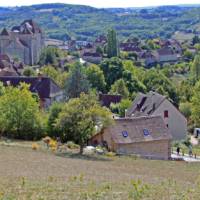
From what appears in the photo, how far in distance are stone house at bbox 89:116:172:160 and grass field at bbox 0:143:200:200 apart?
517cm

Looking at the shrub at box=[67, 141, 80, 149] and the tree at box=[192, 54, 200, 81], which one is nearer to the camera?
the shrub at box=[67, 141, 80, 149]

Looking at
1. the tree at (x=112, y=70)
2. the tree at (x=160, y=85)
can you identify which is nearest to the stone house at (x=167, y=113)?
the tree at (x=160, y=85)

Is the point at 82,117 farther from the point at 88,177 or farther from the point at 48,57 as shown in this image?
the point at 48,57

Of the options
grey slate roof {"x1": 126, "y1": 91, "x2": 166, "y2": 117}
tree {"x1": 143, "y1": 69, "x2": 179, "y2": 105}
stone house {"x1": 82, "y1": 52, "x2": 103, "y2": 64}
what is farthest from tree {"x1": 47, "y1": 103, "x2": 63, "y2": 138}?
stone house {"x1": 82, "y1": 52, "x2": 103, "y2": 64}

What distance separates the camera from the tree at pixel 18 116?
128ft

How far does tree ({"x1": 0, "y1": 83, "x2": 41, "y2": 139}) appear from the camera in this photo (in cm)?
3909

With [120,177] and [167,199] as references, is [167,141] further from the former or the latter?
[167,199]

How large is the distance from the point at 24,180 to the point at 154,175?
7.03 m

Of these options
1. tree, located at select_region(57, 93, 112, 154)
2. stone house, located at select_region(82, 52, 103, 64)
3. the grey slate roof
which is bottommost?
stone house, located at select_region(82, 52, 103, 64)

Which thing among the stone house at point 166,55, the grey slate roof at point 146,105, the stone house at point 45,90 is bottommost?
the stone house at point 166,55

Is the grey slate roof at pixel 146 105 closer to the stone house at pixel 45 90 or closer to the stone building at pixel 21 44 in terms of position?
the stone house at pixel 45 90

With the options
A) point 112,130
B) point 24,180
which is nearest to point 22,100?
point 112,130

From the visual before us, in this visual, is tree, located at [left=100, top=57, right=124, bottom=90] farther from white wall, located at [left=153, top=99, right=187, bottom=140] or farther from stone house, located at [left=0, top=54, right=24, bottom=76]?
white wall, located at [left=153, top=99, right=187, bottom=140]

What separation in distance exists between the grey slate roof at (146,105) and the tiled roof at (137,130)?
1099 centimetres
